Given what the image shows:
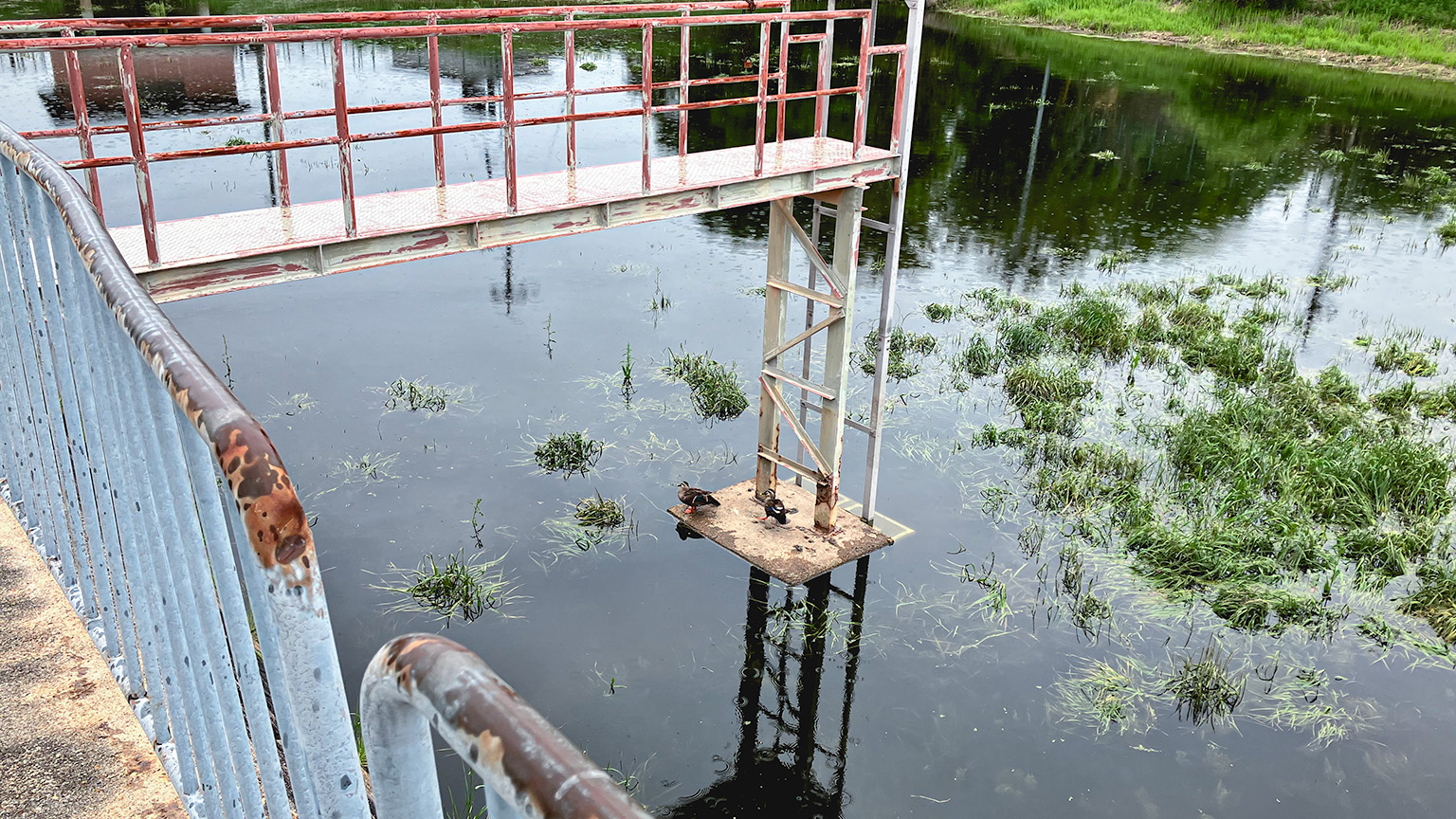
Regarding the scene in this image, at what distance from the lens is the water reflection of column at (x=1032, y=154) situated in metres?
23.9

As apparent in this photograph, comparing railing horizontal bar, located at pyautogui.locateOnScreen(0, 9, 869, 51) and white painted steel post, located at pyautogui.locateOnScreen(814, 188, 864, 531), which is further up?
railing horizontal bar, located at pyautogui.locateOnScreen(0, 9, 869, 51)

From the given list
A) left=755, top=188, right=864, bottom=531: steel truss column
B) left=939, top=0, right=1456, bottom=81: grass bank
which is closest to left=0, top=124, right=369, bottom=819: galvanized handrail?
left=755, top=188, right=864, bottom=531: steel truss column

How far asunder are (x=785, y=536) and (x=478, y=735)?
11.4m

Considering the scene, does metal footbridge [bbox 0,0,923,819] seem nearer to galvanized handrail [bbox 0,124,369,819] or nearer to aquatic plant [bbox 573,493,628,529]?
galvanized handrail [bbox 0,124,369,819]

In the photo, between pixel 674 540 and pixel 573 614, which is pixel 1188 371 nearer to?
pixel 674 540

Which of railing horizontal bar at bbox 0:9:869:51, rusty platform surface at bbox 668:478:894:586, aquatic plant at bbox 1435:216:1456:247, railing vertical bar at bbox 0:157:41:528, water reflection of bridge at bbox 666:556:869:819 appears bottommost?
water reflection of bridge at bbox 666:556:869:819

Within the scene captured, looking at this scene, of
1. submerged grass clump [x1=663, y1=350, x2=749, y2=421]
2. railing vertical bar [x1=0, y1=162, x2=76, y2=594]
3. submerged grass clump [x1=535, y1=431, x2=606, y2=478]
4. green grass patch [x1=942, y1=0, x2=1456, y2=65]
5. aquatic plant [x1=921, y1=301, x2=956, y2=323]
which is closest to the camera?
railing vertical bar [x1=0, y1=162, x2=76, y2=594]

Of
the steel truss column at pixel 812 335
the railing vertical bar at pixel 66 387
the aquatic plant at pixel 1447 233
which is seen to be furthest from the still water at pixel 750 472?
the railing vertical bar at pixel 66 387

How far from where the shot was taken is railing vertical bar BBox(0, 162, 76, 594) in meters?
2.47

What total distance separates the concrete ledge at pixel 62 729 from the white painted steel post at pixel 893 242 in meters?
8.22

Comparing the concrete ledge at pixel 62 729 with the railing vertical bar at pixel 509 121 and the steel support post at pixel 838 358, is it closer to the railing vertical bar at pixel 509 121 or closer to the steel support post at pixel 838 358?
the railing vertical bar at pixel 509 121

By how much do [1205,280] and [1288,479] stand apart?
862 centimetres

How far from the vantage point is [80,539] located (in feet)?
8.82

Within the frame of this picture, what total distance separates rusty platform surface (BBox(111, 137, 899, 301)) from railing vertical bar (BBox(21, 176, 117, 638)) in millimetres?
4403
